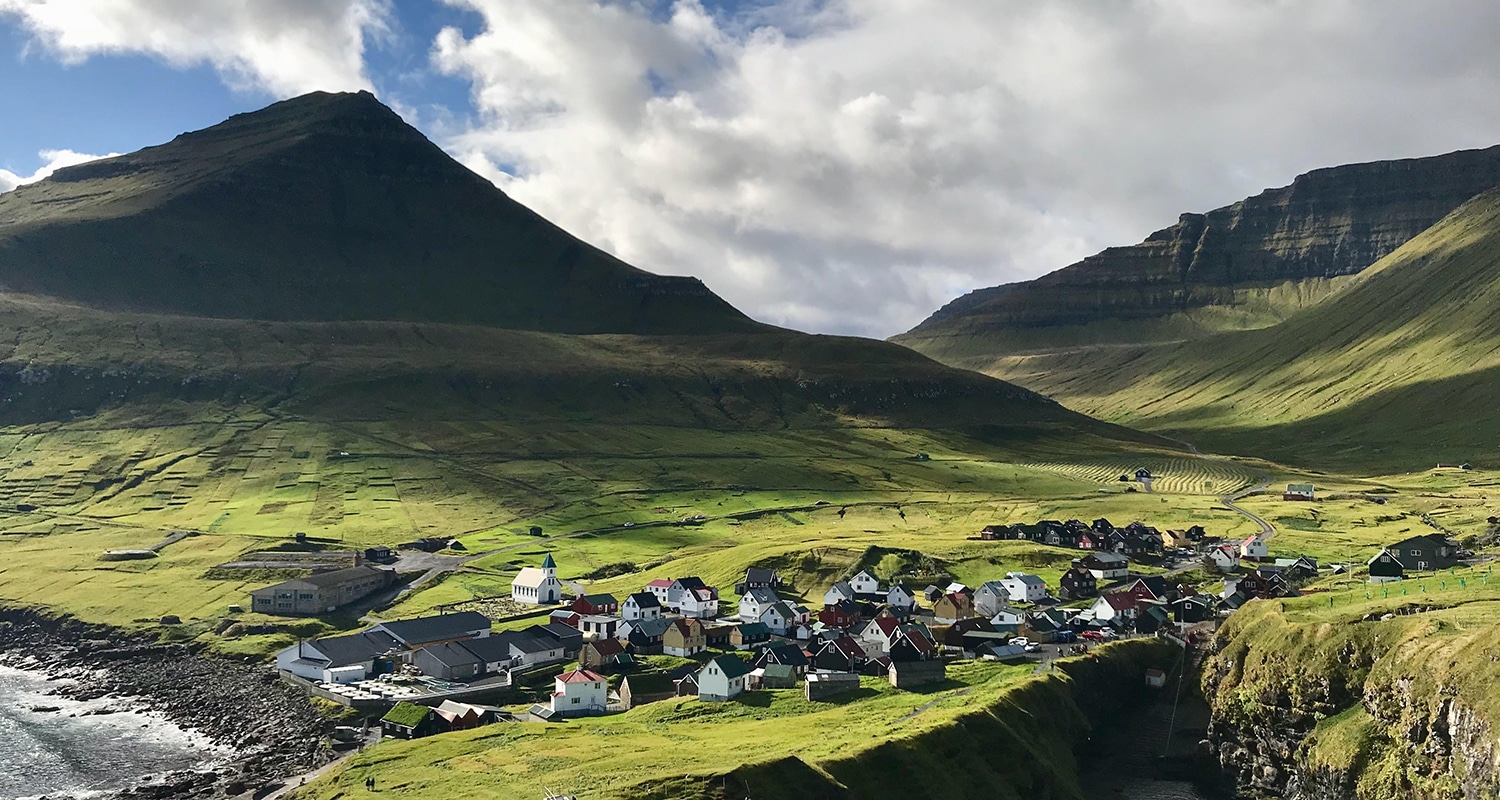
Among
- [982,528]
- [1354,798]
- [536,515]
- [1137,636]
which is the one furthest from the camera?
[536,515]

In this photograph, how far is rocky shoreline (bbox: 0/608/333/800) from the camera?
254ft

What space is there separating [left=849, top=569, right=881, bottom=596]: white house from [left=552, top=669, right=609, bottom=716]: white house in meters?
44.2

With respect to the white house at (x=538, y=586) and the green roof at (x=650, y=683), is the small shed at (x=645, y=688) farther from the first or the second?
the white house at (x=538, y=586)

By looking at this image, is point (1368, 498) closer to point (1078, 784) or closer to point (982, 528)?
point (982, 528)

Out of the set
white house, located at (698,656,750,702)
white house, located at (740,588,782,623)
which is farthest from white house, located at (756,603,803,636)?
white house, located at (698,656,750,702)

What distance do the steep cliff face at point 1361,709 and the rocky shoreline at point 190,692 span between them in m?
65.4

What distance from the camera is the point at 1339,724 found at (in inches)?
2569

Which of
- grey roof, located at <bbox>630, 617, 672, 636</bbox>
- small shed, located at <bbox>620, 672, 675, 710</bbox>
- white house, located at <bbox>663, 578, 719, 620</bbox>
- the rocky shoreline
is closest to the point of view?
the rocky shoreline

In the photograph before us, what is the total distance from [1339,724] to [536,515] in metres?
136

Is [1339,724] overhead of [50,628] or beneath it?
overhead

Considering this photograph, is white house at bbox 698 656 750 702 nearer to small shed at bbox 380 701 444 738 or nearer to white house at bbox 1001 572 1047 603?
small shed at bbox 380 701 444 738

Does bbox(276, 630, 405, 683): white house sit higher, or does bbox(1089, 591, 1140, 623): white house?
bbox(1089, 591, 1140, 623): white house

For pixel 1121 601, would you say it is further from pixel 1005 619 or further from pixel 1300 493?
pixel 1300 493

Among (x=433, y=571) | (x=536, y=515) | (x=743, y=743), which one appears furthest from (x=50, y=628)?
(x=743, y=743)
